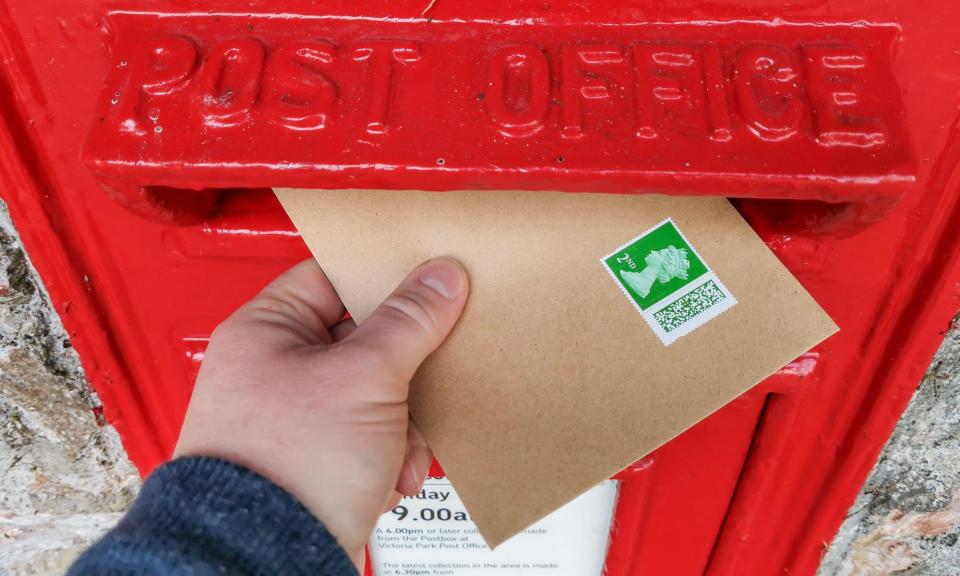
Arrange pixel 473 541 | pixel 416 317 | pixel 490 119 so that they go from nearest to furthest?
pixel 490 119 → pixel 416 317 → pixel 473 541

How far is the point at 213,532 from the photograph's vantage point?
0.65 metres

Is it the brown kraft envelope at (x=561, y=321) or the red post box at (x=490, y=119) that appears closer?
the red post box at (x=490, y=119)

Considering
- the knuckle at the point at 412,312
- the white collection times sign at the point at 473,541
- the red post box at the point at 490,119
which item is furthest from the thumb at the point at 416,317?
the white collection times sign at the point at 473,541

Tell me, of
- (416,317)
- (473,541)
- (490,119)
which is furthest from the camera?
(473,541)

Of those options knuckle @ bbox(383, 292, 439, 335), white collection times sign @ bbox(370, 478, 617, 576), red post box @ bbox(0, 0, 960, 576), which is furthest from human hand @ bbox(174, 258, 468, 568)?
white collection times sign @ bbox(370, 478, 617, 576)

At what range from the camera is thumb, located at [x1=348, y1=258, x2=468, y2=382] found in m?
0.72

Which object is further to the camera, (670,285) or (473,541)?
(473,541)

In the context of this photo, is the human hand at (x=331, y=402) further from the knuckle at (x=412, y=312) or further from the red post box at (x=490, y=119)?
the red post box at (x=490, y=119)

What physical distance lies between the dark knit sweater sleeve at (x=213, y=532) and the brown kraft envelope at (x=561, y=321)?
16 centimetres

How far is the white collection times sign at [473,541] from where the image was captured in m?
1.19

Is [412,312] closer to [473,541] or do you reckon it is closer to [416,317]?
[416,317]

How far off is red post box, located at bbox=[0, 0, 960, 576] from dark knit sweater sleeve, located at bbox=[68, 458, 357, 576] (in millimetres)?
250

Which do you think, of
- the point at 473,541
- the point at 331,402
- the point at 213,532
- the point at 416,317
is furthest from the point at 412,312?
the point at 473,541

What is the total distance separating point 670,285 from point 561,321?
12 cm
